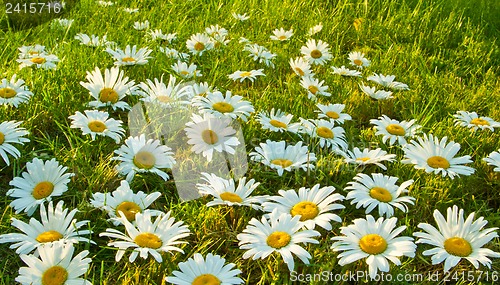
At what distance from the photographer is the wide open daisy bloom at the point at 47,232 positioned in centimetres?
152

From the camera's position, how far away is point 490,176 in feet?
7.10

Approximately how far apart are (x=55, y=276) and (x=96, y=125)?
29.9 inches

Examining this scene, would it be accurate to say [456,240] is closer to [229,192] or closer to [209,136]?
[229,192]

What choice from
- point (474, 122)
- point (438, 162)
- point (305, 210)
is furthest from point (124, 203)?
point (474, 122)

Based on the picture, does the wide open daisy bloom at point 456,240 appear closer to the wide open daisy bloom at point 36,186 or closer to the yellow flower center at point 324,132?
the yellow flower center at point 324,132

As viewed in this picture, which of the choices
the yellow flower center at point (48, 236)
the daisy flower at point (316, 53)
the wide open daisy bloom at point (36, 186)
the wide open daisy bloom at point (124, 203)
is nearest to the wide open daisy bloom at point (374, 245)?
the wide open daisy bloom at point (124, 203)

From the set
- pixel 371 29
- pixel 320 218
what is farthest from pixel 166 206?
pixel 371 29

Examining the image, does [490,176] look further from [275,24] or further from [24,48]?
[24,48]

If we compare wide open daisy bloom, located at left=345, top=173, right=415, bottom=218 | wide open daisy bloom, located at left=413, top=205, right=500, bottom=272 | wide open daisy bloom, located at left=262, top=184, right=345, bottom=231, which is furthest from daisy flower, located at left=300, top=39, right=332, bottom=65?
wide open daisy bloom, located at left=413, top=205, right=500, bottom=272

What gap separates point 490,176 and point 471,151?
18 cm

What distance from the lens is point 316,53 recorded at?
3.12 metres

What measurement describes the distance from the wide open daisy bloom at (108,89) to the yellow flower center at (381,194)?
1070 mm

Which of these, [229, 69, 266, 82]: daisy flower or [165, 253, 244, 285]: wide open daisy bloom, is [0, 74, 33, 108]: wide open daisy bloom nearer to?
[229, 69, 266, 82]: daisy flower

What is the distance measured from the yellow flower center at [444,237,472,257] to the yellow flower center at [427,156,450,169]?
45 cm
